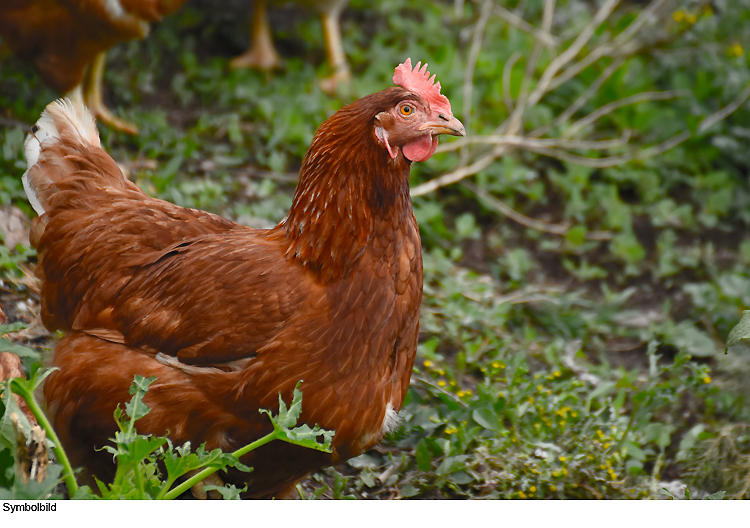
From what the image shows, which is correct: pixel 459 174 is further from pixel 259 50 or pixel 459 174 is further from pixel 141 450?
pixel 141 450

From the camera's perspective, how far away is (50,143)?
2551 mm

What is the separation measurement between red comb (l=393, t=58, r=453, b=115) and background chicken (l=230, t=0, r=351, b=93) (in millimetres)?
2890

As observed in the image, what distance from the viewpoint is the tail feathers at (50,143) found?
2510 millimetres

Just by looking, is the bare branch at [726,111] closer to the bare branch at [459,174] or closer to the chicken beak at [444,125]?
the bare branch at [459,174]

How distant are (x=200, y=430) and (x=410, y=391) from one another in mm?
1103

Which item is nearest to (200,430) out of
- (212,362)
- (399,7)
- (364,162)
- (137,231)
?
(212,362)

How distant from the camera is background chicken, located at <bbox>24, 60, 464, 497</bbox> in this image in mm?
2041

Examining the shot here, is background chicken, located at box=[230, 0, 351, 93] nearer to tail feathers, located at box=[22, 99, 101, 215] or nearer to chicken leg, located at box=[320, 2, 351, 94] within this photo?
chicken leg, located at box=[320, 2, 351, 94]

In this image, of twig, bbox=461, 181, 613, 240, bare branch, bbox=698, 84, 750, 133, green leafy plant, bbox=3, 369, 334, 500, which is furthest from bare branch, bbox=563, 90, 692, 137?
green leafy plant, bbox=3, 369, 334, 500

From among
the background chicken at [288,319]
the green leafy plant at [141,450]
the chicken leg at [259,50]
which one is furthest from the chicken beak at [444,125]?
the chicken leg at [259,50]

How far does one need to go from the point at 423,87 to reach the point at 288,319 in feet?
2.54

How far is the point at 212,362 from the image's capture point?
2.08 m

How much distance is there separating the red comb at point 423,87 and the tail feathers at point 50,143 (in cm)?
116
